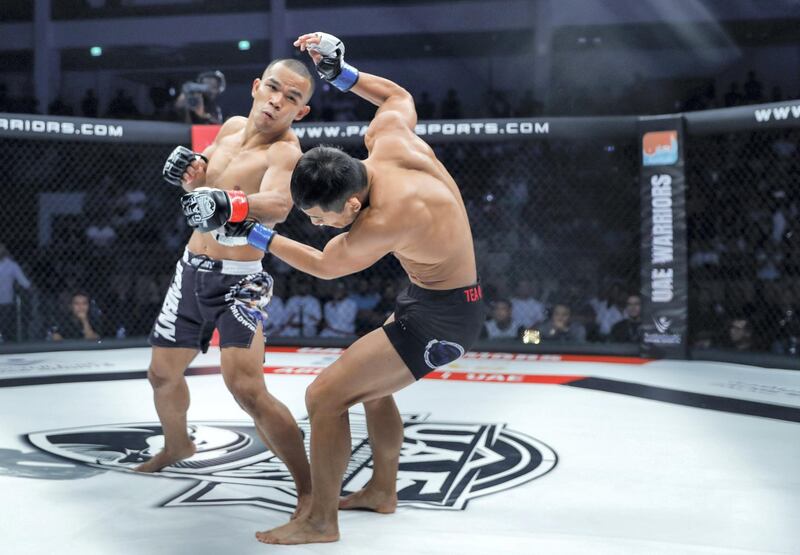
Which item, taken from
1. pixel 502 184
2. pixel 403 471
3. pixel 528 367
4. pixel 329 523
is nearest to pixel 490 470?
pixel 403 471

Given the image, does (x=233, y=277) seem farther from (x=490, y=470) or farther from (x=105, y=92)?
(x=105, y=92)

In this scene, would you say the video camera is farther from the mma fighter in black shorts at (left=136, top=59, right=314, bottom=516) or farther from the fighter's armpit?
the fighter's armpit

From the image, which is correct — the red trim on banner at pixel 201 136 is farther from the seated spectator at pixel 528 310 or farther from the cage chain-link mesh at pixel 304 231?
the seated spectator at pixel 528 310

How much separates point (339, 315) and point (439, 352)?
3.85 meters

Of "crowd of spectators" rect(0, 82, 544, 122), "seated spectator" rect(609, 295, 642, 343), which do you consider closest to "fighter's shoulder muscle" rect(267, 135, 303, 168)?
"seated spectator" rect(609, 295, 642, 343)

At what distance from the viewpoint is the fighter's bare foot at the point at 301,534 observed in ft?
6.55

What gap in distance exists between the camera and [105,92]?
11.1m

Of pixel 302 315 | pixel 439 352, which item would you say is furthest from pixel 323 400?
pixel 302 315

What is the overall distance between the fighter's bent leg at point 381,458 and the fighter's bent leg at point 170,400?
700 mm

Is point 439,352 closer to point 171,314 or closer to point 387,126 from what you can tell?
point 387,126

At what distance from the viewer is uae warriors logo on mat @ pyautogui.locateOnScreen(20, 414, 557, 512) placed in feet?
7.93

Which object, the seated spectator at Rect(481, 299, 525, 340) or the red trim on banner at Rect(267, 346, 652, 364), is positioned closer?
the red trim on banner at Rect(267, 346, 652, 364)

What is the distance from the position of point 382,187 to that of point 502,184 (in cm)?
525

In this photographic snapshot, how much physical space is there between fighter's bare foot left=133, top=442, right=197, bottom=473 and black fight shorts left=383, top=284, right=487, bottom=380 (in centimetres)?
101
